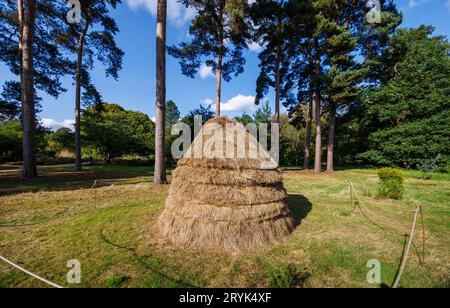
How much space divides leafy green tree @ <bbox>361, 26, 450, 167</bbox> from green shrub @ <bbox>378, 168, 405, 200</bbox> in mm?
11477

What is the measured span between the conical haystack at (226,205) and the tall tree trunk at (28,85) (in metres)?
11.2

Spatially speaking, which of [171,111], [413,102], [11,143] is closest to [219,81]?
[413,102]

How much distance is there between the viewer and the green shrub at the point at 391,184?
8688 millimetres

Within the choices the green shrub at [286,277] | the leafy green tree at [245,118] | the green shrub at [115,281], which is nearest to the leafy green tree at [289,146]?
the leafy green tree at [245,118]

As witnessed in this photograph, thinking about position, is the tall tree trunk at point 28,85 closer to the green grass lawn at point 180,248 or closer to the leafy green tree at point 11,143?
the green grass lawn at point 180,248

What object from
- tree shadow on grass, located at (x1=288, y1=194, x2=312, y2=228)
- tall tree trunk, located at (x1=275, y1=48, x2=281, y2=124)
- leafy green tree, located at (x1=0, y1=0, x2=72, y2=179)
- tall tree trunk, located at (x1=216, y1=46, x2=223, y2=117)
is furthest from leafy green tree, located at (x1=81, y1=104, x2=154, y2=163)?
tree shadow on grass, located at (x1=288, y1=194, x2=312, y2=228)

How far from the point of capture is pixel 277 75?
55.1 feet

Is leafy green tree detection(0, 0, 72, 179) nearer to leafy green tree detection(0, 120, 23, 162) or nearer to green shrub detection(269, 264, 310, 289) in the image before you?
leafy green tree detection(0, 120, 23, 162)

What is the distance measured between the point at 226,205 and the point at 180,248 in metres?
1.44

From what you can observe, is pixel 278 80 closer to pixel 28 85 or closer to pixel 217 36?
pixel 217 36

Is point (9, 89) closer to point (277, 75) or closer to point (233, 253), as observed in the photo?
point (233, 253)

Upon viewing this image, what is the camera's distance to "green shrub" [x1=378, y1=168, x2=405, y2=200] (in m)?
8.69

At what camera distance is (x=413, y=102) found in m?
16.6
